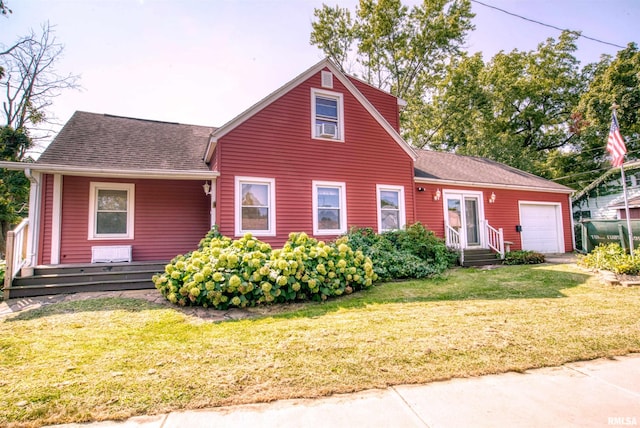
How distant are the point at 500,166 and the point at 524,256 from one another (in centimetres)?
715

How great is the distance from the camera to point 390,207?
10117mm

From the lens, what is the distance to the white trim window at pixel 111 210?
8.33 metres

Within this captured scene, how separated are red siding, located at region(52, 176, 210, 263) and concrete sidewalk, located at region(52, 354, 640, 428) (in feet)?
24.1

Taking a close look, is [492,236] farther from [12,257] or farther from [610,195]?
[12,257]

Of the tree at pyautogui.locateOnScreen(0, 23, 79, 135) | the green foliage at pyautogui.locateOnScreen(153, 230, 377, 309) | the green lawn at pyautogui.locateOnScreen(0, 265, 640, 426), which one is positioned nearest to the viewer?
the green lawn at pyautogui.locateOnScreen(0, 265, 640, 426)

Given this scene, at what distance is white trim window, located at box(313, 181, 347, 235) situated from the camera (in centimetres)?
905

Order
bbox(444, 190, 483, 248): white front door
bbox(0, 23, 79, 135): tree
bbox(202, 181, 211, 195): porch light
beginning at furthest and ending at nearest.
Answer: bbox(0, 23, 79, 135): tree, bbox(444, 190, 483, 248): white front door, bbox(202, 181, 211, 195): porch light

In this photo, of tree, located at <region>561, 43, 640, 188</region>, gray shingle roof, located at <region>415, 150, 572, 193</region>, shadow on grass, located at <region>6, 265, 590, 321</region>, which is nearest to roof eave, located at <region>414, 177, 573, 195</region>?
gray shingle roof, located at <region>415, 150, 572, 193</region>

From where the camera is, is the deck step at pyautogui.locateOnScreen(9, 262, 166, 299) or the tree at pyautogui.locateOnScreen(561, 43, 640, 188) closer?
the deck step at pyautogui.locateOnScreen(9, 262, 166, 299)

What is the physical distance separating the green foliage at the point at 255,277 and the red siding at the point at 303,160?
228 centimetres

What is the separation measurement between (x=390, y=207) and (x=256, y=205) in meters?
4.36

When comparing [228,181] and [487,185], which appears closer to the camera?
[228,181]

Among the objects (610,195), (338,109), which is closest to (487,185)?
(338,109)

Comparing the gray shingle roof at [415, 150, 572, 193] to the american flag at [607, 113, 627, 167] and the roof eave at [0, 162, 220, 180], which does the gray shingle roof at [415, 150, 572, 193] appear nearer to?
the american flag at [607, 113, 627, 167]
